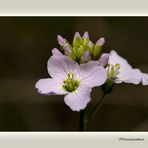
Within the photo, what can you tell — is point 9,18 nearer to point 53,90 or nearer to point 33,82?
point 33,82

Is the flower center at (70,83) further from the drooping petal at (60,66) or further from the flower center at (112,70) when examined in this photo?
the flower center at (112,70)

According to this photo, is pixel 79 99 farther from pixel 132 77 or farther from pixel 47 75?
pixel 47 75

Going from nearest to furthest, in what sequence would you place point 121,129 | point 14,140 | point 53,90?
1. point 53,90
2. point 14,140
3. point 121,129

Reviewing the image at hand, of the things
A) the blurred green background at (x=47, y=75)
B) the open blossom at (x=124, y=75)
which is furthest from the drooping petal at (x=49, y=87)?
the blurred green background at (x=47, y=75)

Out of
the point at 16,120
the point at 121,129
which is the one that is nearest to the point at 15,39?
the point at 16,120

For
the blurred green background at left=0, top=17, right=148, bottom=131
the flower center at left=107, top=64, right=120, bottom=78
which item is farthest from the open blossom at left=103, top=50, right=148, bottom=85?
the blurred green background at left=0, top=17, right=148, bottom=131
